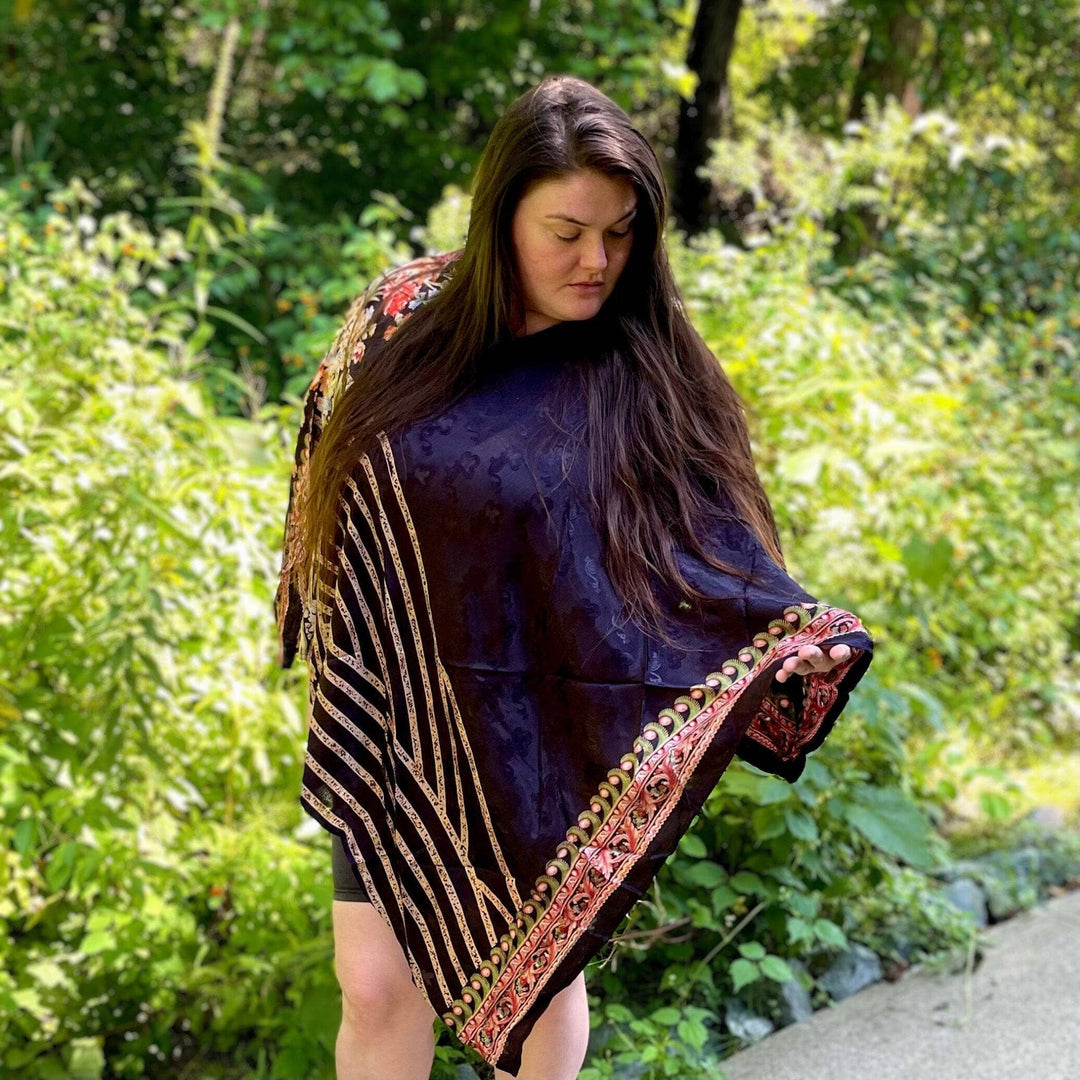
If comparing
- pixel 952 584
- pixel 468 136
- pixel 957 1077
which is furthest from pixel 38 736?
pixel 468 136

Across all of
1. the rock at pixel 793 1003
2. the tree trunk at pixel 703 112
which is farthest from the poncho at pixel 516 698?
the tree trunk at pixel 703 112

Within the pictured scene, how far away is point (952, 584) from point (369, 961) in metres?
2.70

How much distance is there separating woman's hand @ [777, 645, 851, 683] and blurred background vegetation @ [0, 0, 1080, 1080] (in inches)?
30.0

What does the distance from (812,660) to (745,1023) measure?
50.5 inches

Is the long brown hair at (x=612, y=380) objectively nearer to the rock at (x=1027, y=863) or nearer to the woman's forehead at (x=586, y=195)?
the woman's forehead at (x=586, y=195)

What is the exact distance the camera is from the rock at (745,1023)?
2.57 meters

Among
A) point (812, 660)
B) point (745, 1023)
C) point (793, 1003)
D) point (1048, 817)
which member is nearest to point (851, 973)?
point (793, 1003)

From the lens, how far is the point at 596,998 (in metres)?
2.43

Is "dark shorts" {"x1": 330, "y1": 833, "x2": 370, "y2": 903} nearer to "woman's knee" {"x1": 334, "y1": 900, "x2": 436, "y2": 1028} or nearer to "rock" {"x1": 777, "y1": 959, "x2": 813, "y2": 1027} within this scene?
"woman's knee" {"x1": 334, "y1": 900, "x2": 436, "y2": 1028}

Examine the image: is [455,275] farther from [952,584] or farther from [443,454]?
[952,584]

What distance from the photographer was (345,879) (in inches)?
71.1

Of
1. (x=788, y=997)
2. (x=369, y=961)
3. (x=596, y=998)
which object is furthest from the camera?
(x=788, y=997)

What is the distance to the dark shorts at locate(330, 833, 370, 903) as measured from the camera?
1.79m

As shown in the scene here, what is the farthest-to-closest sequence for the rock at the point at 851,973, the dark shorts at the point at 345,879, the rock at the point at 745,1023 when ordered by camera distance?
the rock at the point at 851,973, the rock at the point at 745,1023, the dark shorts at the point at 345,879
